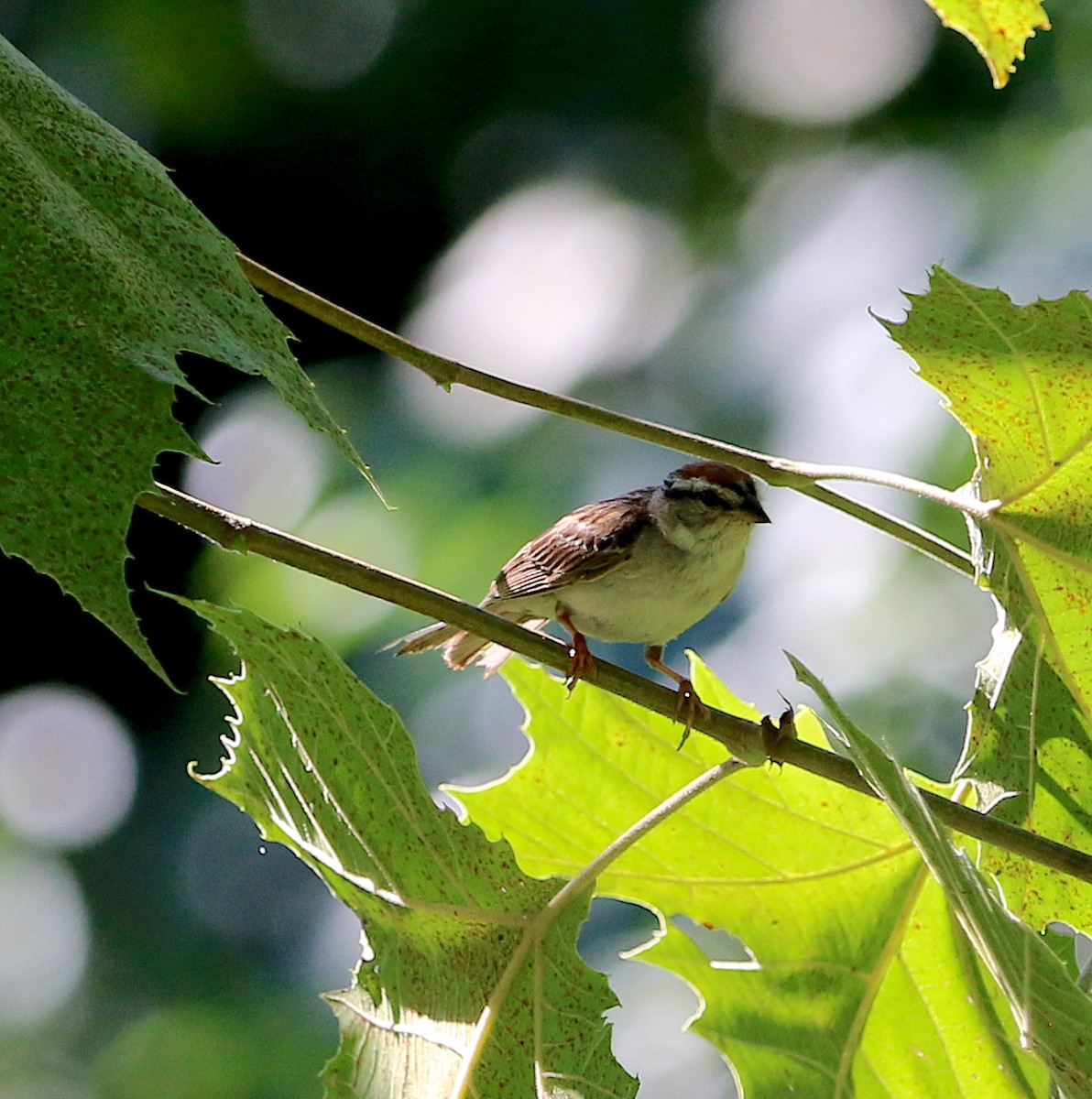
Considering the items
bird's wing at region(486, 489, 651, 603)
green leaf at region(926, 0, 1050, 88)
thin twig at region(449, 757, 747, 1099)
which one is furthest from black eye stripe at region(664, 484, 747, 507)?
green leaf at region(926, 0, 1050, 88)

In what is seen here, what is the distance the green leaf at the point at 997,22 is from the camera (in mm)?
951

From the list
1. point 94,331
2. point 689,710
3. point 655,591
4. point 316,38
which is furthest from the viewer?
point 316,38

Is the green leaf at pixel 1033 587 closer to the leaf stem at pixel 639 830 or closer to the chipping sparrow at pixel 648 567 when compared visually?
the leaf stem at pixel 639 830

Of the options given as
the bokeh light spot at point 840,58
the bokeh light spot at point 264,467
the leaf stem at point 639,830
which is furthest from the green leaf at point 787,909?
the bokeh light spot at point 840,58

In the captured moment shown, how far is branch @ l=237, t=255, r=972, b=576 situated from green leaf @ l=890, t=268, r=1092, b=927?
0.40 ft

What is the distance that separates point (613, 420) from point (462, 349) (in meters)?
3.47

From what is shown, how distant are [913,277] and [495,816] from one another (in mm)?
3058

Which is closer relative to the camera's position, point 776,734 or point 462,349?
point 776,734

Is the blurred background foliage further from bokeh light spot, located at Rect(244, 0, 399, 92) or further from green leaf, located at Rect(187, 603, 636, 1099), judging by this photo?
green leaf, located at Rect(187, 603, 636, 1099)

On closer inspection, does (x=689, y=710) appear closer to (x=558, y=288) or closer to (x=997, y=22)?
(x=997, y=22)

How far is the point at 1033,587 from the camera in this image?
175cm

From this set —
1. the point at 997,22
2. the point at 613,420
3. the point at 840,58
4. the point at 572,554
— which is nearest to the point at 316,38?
the point at 840,58

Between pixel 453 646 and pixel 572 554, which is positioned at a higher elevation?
pixel 572 554

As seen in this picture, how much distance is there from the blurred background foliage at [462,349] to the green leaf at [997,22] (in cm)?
276
